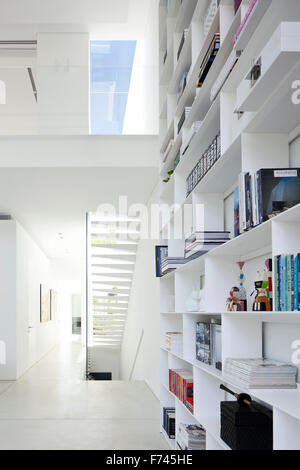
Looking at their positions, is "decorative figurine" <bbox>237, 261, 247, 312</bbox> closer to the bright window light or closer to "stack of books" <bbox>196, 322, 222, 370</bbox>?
"stack of books" <bbox>196, 322, 222, 370</bbox>

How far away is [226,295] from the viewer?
311 cm

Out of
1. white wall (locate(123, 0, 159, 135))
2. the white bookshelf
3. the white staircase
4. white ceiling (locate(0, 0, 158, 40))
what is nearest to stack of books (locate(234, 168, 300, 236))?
the white bookshelf

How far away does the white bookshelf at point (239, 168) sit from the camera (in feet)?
6.61

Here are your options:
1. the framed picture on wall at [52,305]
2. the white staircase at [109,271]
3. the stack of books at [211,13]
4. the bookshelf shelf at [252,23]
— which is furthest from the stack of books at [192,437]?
the framed picture on wall at [52,305]

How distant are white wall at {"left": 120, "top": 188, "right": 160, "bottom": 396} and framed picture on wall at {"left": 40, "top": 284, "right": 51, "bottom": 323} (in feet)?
6.84

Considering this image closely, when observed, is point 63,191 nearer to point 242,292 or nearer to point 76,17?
point 76,17

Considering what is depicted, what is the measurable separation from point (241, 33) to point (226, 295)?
56.0 inches

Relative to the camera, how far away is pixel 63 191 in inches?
287

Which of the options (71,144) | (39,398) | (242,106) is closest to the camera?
(242,106)

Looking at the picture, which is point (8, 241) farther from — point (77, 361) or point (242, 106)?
point (242, 106)

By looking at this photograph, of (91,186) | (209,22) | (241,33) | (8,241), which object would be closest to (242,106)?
(241,33)

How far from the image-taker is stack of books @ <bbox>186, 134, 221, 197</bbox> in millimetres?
3041

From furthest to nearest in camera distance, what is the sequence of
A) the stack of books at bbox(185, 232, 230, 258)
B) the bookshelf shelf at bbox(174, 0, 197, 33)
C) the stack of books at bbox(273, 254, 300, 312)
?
1. the bookshelf shelf at bbox(174, 0, 197, 33)
2. the stack of books at bbox(185, 232, 230, 258)
3. the stack of books at bbox(273, 254, 300, 312)
